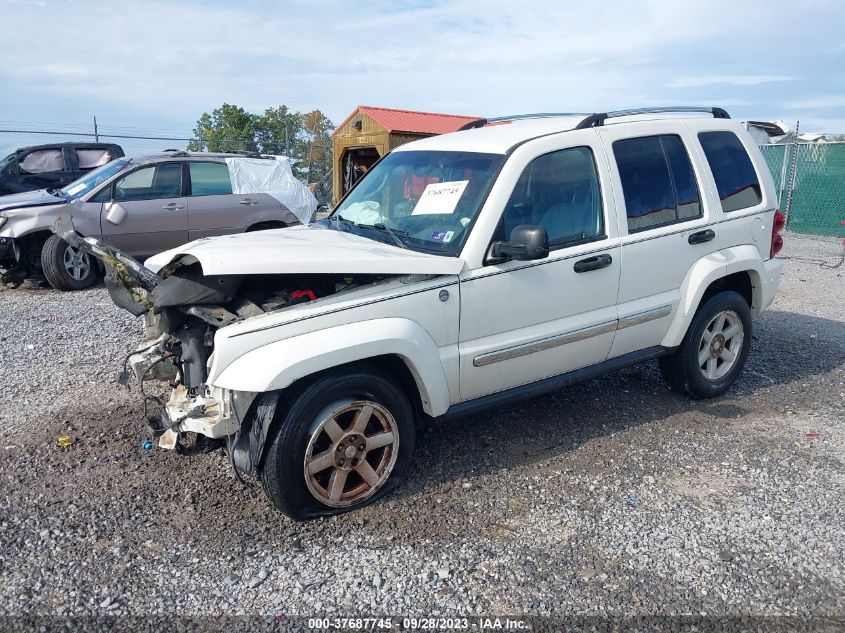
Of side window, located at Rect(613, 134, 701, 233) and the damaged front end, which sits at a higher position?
side window, located at Rect(613, 134, 701, 233)

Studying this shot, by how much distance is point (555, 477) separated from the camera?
3.97m

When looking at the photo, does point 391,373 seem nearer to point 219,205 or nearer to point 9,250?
point 219,205

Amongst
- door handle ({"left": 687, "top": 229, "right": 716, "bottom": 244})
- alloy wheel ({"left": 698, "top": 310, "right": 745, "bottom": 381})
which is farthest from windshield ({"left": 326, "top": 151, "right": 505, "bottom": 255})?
alloy wheel ({"left": 698, "top": 310, "right": 745, "bottom": 381})

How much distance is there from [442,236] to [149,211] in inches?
263

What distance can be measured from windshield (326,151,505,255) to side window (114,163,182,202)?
18.4 feet

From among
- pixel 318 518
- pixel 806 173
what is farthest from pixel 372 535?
pixel 806 173

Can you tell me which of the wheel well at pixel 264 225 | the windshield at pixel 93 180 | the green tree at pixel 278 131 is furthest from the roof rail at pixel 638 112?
the green tree at pixel 278 131

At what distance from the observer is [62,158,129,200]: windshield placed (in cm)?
908

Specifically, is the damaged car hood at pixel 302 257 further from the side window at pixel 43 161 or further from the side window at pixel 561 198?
the side window at pixel 43 161

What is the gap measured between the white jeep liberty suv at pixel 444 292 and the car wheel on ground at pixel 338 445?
1 centimetres

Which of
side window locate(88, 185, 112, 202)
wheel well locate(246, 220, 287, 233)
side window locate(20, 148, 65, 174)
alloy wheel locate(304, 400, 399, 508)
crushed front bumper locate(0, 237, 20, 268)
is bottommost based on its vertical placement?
alloy wheel locate(304, 400, 399, 508)

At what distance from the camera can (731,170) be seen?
16.2 feet

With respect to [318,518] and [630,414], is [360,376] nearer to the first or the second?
[318,518]

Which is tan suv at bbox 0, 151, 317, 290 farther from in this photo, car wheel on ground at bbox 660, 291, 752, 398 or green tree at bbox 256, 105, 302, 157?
green tree at bbox 256, 105, 302, 157
